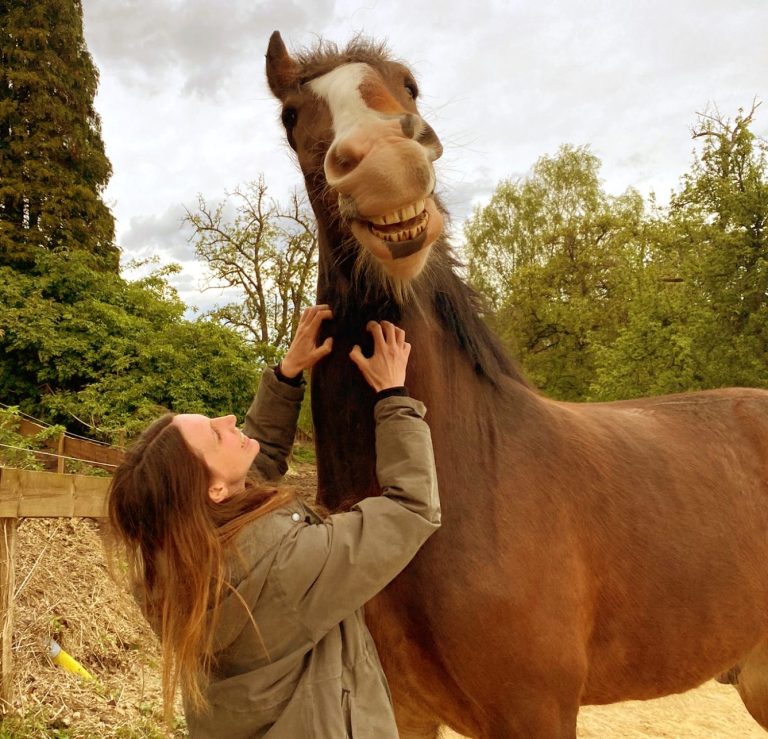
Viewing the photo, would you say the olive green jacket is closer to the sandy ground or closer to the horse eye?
the horse eye

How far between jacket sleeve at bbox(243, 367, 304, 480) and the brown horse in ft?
0.55

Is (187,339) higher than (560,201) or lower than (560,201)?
lower

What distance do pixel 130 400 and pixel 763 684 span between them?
879 centimetres

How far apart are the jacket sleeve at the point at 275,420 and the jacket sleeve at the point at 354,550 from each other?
1.91 feet

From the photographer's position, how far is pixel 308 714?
148 centimetres

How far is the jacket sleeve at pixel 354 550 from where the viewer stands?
4.91 feet

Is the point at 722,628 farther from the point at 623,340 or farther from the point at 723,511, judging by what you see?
the point at 623,340

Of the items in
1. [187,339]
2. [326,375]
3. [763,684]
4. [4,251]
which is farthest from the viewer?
[4,251]

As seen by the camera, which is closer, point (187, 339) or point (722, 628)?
point (722, 628)

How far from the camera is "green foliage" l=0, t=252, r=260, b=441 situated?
9734 mm

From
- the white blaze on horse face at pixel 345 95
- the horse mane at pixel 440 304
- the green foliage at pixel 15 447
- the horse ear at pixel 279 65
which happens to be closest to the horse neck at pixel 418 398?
the horse mane at pixel 440 304

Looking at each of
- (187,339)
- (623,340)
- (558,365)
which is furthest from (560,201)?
(187,339)

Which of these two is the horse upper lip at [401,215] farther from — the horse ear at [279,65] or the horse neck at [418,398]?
the horse ear at [279,65]

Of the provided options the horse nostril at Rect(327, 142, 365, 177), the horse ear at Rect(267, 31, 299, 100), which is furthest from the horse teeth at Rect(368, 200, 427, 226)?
the horse ear at Rect(267, 31, 299, 100)
